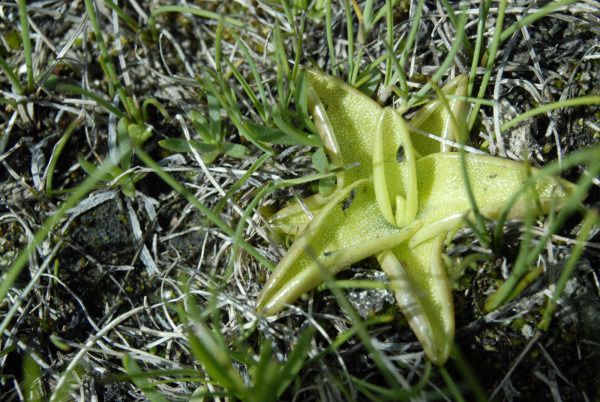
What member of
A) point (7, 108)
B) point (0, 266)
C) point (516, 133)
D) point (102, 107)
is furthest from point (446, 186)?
point (7, 108)

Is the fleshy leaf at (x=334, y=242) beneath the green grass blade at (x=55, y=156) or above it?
beneath

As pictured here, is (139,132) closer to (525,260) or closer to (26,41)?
(26,41)

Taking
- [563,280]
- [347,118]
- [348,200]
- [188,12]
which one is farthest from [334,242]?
[188,12]

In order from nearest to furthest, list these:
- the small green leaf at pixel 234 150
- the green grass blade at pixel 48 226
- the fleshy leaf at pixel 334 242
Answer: the green grass blade at pixel 48 226 < the fleshy leaf at pixel 334 242 < the small green leaf at pixel 234 150

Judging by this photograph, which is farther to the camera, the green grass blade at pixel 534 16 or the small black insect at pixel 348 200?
the small black insect at pixel 348 200

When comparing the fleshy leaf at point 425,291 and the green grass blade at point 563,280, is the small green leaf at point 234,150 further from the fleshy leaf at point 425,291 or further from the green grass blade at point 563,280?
the green grass blade at point 563,280

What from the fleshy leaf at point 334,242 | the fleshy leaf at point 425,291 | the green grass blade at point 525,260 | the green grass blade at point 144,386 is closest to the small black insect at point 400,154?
the fleshy leaf at point 334,242
